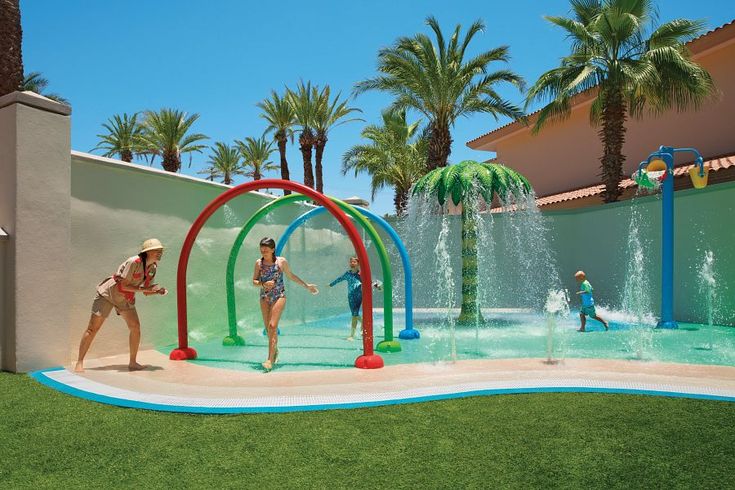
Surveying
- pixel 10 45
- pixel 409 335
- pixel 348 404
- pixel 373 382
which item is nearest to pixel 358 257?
pixel 373 382

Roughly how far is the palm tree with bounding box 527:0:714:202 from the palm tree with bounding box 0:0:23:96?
43.7 ft

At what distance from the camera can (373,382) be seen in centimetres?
582

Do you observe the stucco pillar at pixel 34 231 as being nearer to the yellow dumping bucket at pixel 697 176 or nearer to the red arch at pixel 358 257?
the red arch at pixel 358 257

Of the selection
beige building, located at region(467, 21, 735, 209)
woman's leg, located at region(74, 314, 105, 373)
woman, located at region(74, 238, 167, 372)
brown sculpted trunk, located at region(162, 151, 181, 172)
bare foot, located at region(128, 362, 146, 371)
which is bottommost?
bare foot, located at region(128, 362, 146, 371)

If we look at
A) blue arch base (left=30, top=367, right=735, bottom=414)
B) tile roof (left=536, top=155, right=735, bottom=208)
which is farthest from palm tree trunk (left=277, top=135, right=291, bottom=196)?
blue arch base (left=30, top=367, right=735, bottom=414)

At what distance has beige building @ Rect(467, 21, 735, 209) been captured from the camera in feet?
52.4

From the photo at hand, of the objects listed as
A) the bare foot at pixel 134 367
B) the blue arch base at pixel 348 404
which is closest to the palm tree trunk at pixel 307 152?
the bare foot at pixel 134 367

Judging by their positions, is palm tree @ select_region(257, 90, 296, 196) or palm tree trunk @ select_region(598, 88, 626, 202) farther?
palm tree @ select_region(257, 90, 296, 196)

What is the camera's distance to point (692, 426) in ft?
13.8

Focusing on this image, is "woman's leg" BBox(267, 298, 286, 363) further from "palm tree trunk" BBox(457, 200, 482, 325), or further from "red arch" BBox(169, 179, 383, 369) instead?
"palm tree trunk" BBox(457, 200, 482, 325)

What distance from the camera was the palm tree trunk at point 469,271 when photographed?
11648mm

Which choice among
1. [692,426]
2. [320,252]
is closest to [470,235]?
[320,252]

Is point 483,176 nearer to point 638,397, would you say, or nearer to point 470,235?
point 470,235

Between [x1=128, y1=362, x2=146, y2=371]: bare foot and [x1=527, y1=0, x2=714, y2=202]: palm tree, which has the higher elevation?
[x1=527, y1=0, x2=714, y2=202]: palm tree
